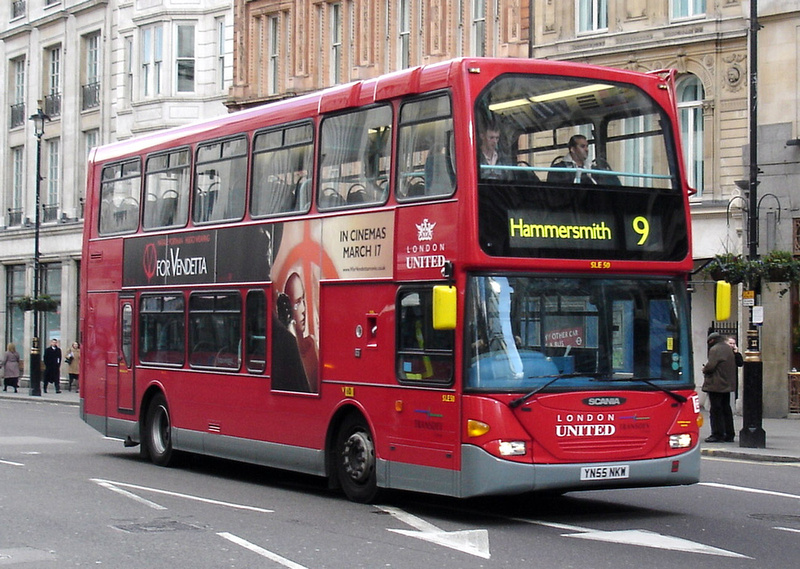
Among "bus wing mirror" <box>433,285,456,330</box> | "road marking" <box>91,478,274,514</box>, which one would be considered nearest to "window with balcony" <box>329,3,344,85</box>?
"road marking" <box>91,478,274,514</box>

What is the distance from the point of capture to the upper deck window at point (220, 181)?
667 inches

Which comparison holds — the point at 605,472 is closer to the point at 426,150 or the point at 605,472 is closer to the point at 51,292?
the point at 426,150

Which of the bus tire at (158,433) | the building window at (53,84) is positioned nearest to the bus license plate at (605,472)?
the bus tire at (158,433)

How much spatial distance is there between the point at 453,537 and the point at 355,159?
438 cm

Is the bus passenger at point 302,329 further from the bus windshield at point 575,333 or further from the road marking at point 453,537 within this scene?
the bus windshield at point 575,333

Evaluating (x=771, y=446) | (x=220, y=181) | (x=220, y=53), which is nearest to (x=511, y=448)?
(x=220, y=181)

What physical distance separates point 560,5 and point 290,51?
11.0 metres

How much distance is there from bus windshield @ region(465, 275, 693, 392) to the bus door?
8.44 meters

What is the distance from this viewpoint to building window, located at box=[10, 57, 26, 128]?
56003 millimetres

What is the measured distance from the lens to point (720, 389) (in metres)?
22.9

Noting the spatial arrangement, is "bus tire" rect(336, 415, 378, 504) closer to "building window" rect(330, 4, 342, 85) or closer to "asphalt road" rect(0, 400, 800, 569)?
"asphalt road" rect(0, 400, 800, 569)

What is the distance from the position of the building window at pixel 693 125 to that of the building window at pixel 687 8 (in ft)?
4.49

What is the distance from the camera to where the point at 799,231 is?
96.8ft

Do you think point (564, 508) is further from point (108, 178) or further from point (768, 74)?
point (768, 74)
